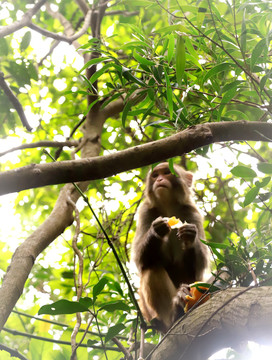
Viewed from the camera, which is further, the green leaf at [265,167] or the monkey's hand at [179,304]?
the monkey's hand at [179,304]

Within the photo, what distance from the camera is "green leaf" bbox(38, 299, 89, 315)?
2.21 m

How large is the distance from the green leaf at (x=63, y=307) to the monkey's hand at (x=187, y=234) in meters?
1.53

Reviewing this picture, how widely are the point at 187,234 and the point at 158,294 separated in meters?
0.61

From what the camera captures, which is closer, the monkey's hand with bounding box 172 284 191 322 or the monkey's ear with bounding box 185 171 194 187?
the monkey's hand with bounding box 172 284 191 322

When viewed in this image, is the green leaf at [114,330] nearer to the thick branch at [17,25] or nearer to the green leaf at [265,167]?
the green leaf at [265,167]

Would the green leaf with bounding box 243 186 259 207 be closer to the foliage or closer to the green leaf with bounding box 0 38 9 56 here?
the foliage

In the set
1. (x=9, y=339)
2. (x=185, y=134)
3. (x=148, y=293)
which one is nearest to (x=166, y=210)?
(x=148, y=293)

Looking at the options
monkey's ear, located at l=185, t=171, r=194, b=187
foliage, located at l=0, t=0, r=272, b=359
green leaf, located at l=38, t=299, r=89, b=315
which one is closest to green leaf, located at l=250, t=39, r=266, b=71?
foliage, located at l=0, t=0, r=272, b=359

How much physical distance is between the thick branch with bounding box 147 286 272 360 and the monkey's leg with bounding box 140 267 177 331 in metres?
1.36

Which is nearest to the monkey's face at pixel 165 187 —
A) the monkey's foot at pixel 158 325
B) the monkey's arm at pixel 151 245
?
the monkey's arm at pixel 151 245

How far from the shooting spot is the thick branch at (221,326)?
1.78 metres

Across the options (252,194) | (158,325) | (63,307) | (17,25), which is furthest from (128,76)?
(158,325)

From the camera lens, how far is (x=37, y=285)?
4.38m

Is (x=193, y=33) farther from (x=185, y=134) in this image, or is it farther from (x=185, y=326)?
(x=185, y=326)
